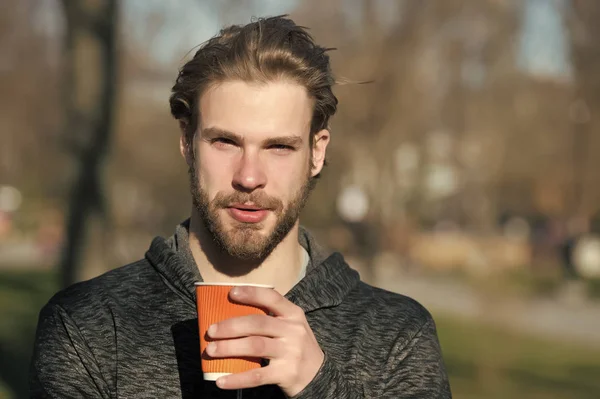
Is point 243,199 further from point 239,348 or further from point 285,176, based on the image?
point 239,348

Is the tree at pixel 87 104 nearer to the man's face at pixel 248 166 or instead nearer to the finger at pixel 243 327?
the man's face at pixel 248 166

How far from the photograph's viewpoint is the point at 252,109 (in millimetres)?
2863

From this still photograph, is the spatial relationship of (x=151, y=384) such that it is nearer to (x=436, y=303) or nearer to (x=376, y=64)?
(x=376, y=64)

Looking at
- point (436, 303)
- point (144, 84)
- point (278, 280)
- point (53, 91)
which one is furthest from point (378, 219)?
point (278, 280)

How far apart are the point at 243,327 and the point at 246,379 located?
132 millimetres

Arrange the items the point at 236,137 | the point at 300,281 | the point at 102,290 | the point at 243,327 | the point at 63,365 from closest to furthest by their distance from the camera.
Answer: the point at 243,327 < the point at 63,365 < the point at 236,137 < the point at 102,290 < the point at 300,281

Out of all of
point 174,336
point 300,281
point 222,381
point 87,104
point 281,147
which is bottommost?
point 222,381

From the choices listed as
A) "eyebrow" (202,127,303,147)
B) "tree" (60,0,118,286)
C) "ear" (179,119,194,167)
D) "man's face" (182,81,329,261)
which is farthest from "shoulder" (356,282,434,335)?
"tree" (60,0,118,286)

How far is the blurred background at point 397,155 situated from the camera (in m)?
9.88

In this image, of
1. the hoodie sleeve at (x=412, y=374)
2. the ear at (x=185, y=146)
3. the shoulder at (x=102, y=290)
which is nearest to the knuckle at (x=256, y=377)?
the hoodie sleeve at (x=412, y=374)

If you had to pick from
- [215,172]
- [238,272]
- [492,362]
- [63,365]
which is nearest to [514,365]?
[492,362]

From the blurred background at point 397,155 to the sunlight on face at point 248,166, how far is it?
6786mm

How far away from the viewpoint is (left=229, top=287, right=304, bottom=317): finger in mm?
2197

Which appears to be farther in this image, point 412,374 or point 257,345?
point 412,374
